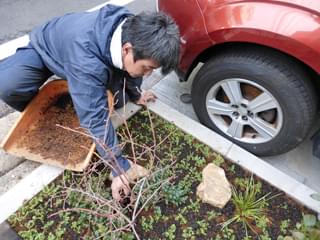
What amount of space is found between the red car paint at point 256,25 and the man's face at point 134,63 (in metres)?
0.55

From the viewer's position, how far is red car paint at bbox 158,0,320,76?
1726mm

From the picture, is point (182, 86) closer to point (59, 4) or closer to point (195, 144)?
point (195, 144)

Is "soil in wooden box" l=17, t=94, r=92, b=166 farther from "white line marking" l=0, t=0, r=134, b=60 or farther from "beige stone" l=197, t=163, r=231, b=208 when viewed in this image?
"white line marking" l=0, t=0, r=134, b=60

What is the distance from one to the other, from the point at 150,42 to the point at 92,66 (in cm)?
33

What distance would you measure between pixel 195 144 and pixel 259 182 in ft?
1.51

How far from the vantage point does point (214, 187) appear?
1.85 meters

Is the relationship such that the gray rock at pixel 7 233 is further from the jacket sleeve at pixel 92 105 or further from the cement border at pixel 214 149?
the jacket sleeve at pixel 92 105

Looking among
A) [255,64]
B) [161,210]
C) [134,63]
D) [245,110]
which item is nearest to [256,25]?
[255,64]

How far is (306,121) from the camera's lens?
6.44 ft

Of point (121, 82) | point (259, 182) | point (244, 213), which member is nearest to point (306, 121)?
point (259, 182)

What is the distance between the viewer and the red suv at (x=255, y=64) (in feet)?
5.77

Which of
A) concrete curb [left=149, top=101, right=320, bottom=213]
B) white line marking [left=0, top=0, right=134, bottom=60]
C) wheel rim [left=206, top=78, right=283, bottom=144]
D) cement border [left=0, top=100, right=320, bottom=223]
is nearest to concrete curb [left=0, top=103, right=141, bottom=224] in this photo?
cement border [left=0, top=100, right=320, bottom=223]

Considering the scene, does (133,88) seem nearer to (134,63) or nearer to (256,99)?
(134,63)

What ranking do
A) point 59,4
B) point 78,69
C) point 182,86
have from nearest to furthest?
1. point 78,69
2. point 182,86
3. point 59,4
